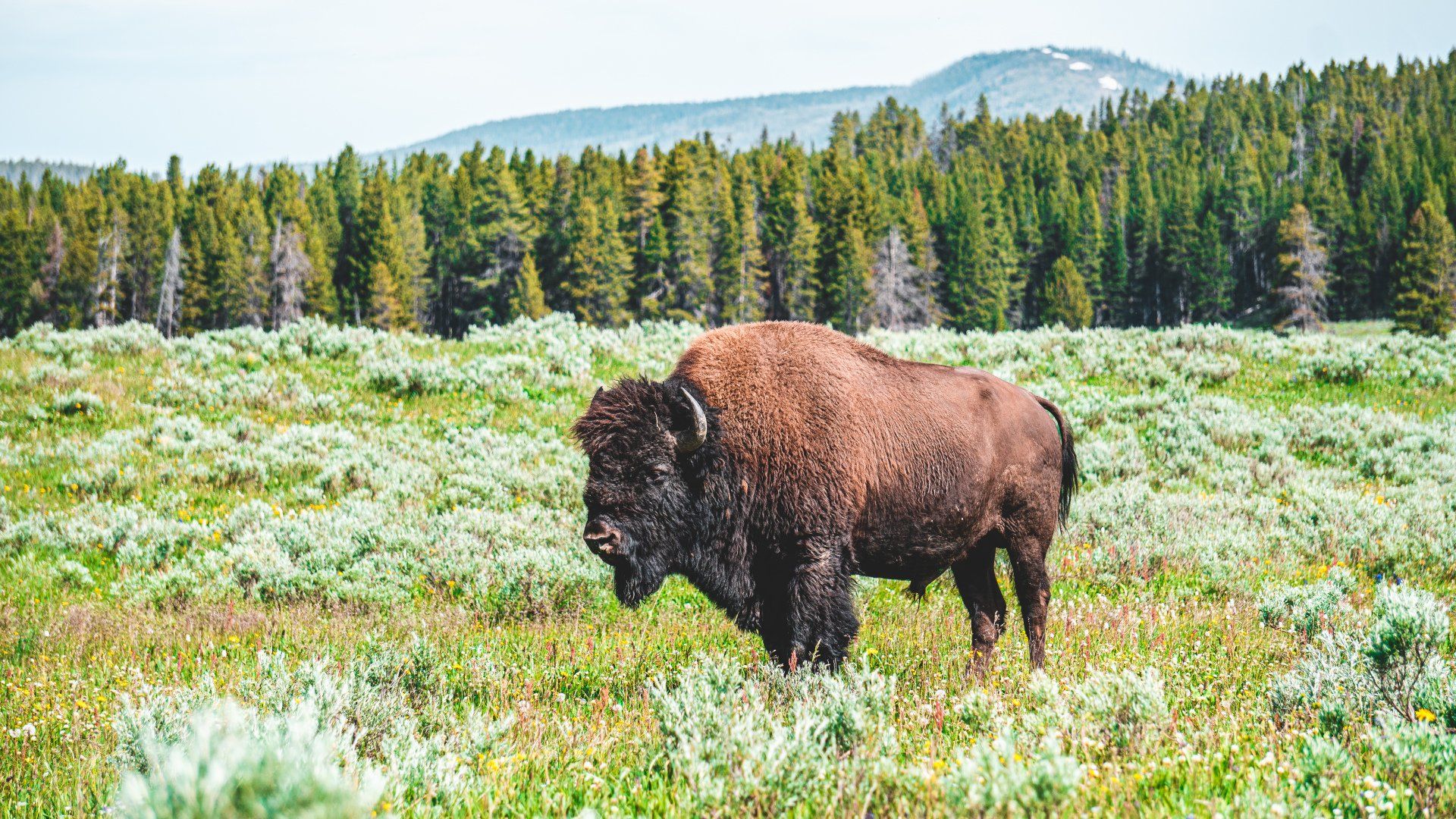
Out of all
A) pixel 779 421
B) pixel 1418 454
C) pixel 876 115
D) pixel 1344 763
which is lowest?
pixel 1418 454

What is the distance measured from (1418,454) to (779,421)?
37.0 ft

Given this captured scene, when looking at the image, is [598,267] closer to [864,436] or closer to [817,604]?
[864,436]

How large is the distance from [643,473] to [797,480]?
2.90ft

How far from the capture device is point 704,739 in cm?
364

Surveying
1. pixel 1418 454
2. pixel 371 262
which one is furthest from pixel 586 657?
pixel 371 262

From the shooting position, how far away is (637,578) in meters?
5.41

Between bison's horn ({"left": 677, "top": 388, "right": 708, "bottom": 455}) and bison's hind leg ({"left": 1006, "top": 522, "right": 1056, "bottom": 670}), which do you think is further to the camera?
bison's hind leg ({"left": 1006, "top": 522, "right": 1056, "bottom": 670})

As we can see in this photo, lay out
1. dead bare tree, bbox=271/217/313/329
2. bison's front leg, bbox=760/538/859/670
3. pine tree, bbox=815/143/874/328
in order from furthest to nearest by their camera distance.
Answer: dead bare tree, bbox=271/217/313/329, pine tree, bbox=815/143/874/328, bison's front leg, bbox=760/538/859/670

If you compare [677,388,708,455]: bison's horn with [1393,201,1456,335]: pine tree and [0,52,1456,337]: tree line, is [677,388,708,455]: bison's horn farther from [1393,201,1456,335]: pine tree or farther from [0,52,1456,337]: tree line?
[1393,201,1456,335]: pine tree

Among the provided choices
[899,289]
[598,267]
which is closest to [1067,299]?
[899,289]

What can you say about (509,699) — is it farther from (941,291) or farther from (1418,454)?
(941,291)

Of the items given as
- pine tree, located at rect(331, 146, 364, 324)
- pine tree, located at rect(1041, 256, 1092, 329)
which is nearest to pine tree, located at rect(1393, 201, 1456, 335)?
pine tree, located at rect(1041, 256, 1092, 329)

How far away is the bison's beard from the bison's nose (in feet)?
0.68

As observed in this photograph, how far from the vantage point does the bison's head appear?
531cm
